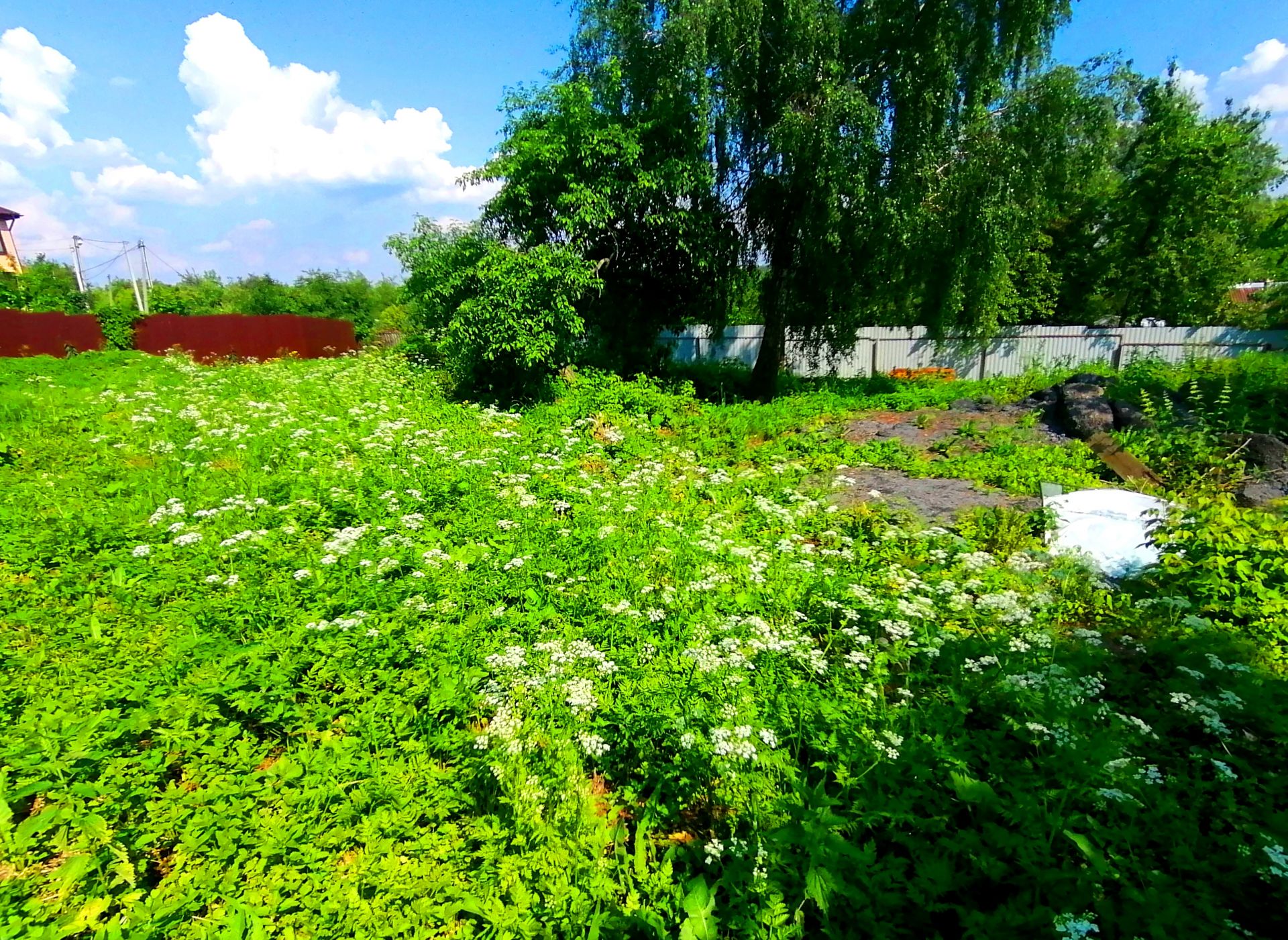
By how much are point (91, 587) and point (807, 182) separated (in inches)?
423

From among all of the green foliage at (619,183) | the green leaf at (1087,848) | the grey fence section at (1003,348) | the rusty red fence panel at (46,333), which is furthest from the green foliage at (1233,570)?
the rusty red fence panel at (46,333)

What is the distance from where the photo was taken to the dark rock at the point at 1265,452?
19.7 feet

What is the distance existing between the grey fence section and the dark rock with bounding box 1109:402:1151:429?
6265mm

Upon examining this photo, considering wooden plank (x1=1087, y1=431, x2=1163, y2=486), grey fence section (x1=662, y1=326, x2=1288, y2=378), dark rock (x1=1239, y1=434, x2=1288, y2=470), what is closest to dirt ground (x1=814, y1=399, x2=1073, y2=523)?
wooden plank (x1=1087, y1=431, x2=1163, y2=486)

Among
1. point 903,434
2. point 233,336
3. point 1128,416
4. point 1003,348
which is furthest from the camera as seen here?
point 233,336

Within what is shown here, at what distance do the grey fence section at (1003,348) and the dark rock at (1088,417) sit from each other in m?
5.92

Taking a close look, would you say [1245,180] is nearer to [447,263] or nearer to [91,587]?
[447,263]

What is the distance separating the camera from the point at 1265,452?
6.12m

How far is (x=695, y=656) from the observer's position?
9.32 ft

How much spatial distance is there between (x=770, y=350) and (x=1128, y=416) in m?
6.01

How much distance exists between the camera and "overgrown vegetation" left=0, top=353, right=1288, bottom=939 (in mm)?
1989

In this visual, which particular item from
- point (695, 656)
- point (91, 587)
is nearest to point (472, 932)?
point (695, 656)

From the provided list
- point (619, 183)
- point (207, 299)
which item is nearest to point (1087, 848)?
point (619, 183)

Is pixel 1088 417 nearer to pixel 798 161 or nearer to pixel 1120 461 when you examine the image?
pixel 1120 461
